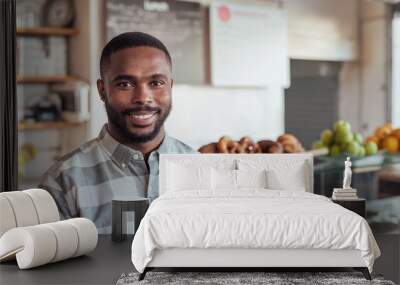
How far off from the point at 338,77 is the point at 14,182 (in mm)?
3150

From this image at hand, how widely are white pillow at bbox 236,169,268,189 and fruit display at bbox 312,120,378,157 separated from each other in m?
1.17

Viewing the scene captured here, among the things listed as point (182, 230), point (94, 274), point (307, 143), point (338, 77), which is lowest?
point (94, 274)

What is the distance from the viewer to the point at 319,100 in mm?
6824

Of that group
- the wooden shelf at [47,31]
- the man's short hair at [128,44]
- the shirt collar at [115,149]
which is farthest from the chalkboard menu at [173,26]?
the shirt collar at [115,149]

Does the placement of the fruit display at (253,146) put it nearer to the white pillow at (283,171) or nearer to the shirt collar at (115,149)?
the white pillow at (283,171)

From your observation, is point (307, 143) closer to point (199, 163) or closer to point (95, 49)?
point (199, 163)

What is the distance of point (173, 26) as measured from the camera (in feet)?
20.7

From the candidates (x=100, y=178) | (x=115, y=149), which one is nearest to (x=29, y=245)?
(x=100, y=178)

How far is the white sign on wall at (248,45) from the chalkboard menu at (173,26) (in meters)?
0.13

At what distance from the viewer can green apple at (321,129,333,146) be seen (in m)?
6.77

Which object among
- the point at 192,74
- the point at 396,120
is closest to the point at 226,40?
the point at 192,74

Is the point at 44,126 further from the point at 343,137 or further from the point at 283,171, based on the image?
the point at 343,137

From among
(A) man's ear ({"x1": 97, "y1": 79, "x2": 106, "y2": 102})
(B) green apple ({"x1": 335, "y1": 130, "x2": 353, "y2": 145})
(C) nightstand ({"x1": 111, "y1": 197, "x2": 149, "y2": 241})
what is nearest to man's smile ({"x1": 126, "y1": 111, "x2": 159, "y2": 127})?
(A) man's ear ({"x1": 97, "y1": 79, "x2": 106, "y2": 102})

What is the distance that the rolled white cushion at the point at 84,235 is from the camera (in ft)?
16.7
